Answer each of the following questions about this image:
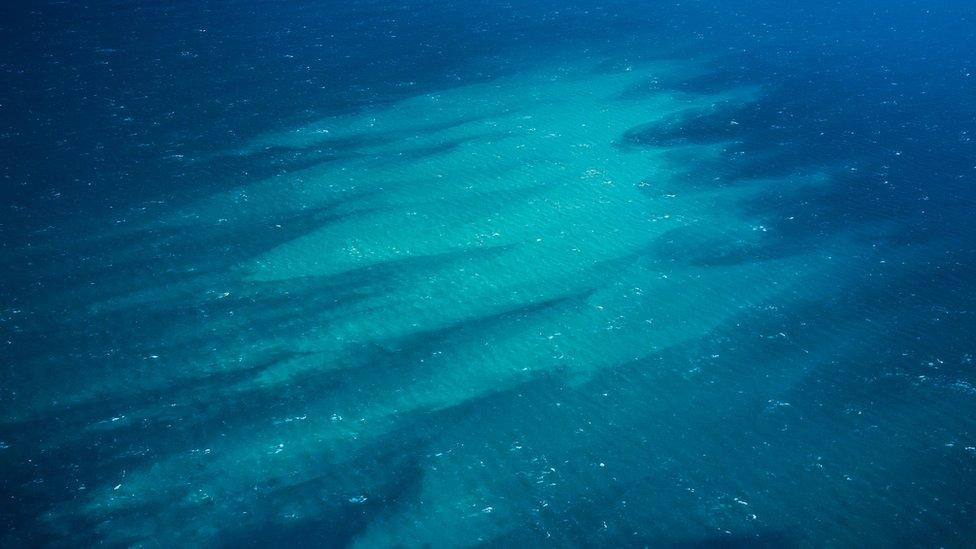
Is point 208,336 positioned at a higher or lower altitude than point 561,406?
higher

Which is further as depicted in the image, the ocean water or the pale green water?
A: the pale green water

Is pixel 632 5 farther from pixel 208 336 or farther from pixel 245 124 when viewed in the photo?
pixel 208 336

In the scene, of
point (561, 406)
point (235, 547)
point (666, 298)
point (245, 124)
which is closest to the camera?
point (235, 547)

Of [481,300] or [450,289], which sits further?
[450,289]

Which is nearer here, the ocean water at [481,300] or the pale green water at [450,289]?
the ocean water at [481,300]

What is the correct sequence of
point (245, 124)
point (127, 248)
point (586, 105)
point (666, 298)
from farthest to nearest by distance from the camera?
point (586, 105)
point (245, 124)
point (127, 248)
point (666, 298)

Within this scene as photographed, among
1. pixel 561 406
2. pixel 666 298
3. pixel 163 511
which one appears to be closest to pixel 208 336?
pixel 163 511

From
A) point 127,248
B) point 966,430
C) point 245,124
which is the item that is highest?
point 245,124

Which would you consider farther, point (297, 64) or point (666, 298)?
point (297, 64)
